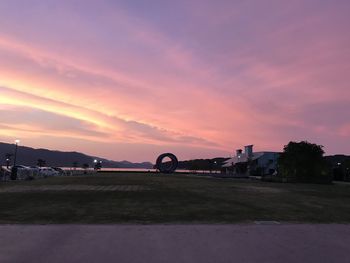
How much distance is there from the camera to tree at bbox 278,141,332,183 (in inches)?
2355

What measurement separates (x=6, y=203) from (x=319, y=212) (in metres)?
12.7

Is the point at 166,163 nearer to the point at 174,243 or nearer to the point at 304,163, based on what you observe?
the point at 304,163

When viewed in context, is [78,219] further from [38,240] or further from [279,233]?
[279,233]

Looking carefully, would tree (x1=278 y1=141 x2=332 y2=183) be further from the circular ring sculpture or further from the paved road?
the paved road

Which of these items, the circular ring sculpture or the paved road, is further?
the circular ring sculpture

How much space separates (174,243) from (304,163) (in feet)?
178

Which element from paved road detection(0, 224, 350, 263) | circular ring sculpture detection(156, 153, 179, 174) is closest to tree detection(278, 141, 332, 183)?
circular ring sculpture detection(156, 153, 179, 174)

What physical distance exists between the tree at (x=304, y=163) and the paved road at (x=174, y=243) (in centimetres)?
4960

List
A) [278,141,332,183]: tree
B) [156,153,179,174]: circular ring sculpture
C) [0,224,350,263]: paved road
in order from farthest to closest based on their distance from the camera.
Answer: [156,153,179,174]: circular ring sculpture < [278,141,332,183]: tree < [0,224,350,263]: paved road

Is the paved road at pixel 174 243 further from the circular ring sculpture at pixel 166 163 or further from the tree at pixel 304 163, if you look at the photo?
the circular ring sculpture at pixel 166 163

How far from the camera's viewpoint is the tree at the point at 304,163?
59.8 m

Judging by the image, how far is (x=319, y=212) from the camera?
17.0 m

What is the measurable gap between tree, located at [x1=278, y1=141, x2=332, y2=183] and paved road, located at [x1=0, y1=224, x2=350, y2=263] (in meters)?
49.6

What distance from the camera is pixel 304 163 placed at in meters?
60.8
